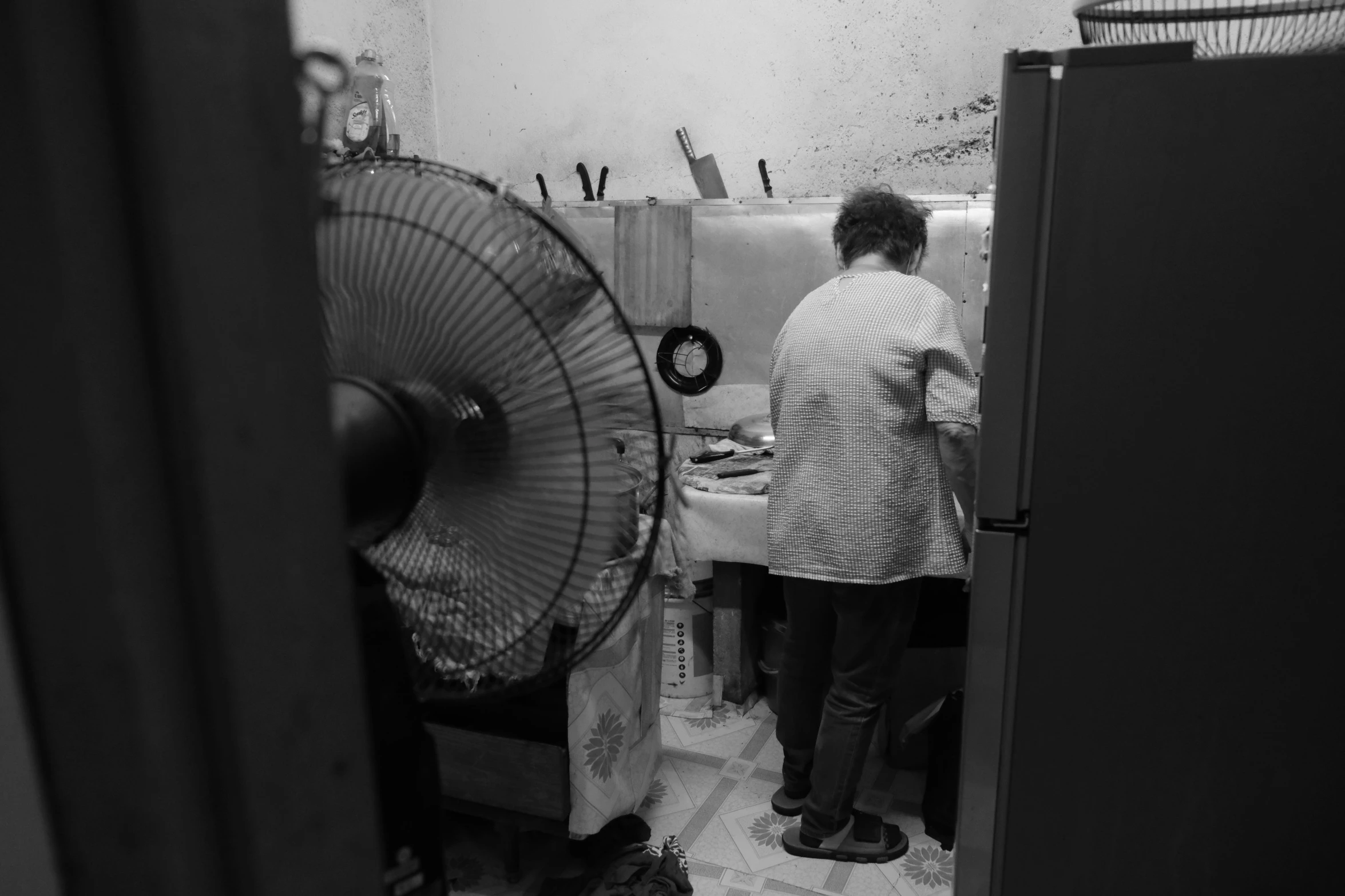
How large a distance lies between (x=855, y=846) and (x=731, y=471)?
1149mm

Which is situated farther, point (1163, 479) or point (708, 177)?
point (708, 177)

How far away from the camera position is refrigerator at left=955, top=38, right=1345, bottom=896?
112 cm

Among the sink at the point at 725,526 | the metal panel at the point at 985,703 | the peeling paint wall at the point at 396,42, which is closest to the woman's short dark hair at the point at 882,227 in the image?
the sink at the point at 725,526

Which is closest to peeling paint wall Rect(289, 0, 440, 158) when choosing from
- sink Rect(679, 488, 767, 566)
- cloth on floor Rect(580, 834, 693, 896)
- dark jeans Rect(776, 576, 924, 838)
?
sink Rect(679, 488, 767, 566)

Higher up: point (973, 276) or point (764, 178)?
point (764, 178)

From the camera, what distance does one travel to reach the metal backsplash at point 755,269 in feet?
9.69

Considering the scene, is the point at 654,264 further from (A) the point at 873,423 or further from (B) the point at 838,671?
(B) the point at 838,671

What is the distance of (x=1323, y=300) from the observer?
44.0 inches

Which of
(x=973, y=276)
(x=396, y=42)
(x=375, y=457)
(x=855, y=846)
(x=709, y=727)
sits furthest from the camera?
(x=396, y=42)

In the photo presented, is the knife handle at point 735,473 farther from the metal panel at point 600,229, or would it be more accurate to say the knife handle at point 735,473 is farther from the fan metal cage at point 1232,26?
the fan metal cage at point 1232,26

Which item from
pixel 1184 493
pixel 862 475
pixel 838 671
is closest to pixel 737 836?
pixel 838 671

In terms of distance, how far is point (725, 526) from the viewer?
2727mm

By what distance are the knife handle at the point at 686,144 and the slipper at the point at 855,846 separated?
7.73ft

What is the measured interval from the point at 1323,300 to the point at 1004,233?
1.26 ft
